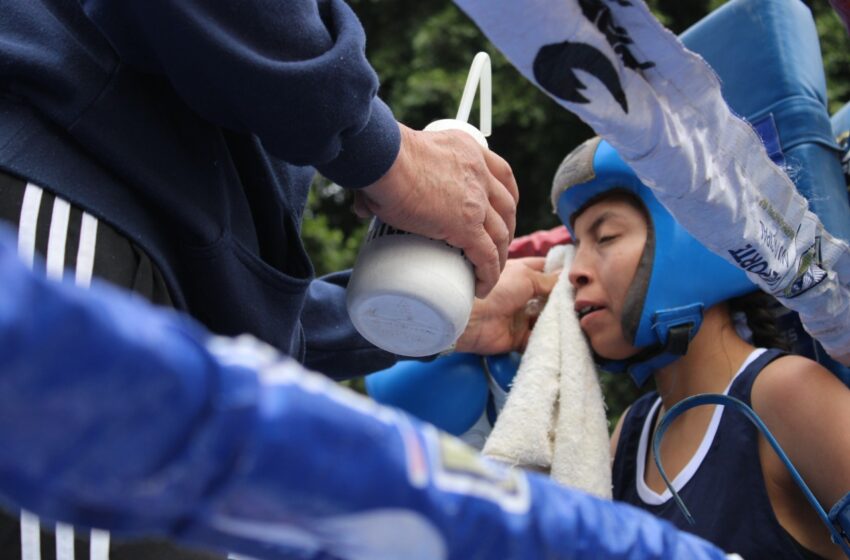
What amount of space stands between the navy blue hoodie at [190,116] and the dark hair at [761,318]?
41.5 inches

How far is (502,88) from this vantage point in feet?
12.8

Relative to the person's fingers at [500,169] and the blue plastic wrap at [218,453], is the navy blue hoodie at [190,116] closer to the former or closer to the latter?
the person's fingers at [500,169]

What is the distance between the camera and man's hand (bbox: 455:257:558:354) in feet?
6.13

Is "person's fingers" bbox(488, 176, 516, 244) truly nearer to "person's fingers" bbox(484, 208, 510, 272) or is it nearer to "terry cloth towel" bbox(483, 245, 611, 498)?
"person's fingers" bbox(484, 208, 510, 272)

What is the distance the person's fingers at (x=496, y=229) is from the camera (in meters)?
1.16

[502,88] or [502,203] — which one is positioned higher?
[502,203]

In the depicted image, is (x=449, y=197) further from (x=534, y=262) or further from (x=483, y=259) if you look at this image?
(x=534, y=262)

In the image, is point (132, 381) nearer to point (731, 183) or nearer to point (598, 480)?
point (731, 183)

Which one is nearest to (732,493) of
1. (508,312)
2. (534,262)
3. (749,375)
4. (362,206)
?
(749,375)

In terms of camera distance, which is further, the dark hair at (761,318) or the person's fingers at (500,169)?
the dark hair at (761,318)

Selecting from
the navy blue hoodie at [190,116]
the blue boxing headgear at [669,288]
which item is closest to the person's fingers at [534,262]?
the blue boxing headgear at [669,288]

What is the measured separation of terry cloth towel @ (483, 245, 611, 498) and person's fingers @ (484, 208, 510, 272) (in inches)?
24.5

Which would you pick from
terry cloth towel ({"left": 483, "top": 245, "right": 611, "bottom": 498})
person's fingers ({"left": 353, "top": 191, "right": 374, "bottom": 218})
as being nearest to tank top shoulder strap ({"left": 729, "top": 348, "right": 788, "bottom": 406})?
terry cloth towel ({"left": 483, "top": 245, "right": 611, "bottom": 498})

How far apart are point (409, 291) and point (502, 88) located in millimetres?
2946
